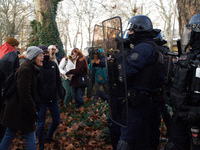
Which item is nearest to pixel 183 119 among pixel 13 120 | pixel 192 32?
pixel 192 32

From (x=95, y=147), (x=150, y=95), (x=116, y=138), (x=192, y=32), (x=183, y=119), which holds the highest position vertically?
(x=192, y=32)

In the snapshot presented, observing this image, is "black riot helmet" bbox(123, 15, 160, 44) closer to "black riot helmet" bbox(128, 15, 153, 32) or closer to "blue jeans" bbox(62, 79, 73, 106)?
"black riot helmet" bbox(128, 15, 153, 32)

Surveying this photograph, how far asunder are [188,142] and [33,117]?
7.11 feet

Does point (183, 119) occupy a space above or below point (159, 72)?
below

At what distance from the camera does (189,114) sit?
2465mm

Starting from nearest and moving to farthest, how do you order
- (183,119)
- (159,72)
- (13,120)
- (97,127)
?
(183,119) → (159,72) → (13,120) → (97,127)

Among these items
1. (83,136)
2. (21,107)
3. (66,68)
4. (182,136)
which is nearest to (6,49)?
(21,107)

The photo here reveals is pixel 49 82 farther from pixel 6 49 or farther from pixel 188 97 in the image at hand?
pixel 188 97

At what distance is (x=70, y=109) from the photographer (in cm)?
704

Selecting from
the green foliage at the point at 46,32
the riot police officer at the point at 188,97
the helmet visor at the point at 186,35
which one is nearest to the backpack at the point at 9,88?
the riot police officer at the point at 188,97

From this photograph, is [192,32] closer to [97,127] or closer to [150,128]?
[150,128]

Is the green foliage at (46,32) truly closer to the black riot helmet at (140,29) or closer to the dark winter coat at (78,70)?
the dark winter coat at (78,70)

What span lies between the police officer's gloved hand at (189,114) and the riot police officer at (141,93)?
446 millimetres

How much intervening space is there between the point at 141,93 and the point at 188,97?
1.84 feet
